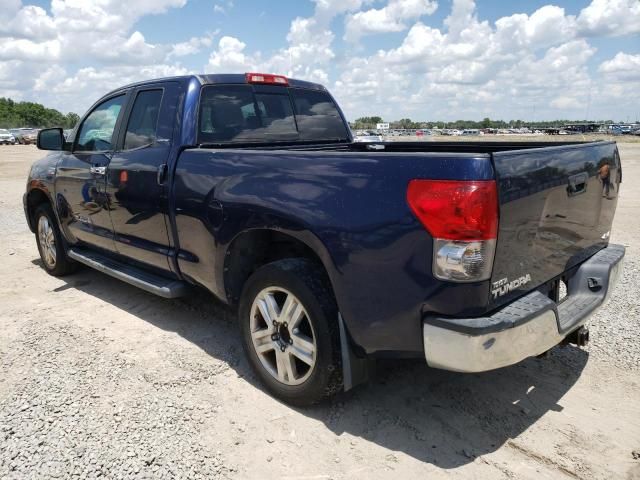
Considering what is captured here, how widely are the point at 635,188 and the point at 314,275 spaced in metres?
13.2

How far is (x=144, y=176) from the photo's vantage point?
12.9 ft

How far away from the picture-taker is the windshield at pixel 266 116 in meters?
3.93

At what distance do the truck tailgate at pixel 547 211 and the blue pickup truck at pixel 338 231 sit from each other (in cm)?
1

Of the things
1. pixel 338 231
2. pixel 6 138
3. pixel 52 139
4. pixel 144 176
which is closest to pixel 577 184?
pixel 338 231

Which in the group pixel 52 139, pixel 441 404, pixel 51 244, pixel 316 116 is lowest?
pixel 441 404

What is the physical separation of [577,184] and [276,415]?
7.04ft

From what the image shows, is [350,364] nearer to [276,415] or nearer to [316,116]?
[276,415]

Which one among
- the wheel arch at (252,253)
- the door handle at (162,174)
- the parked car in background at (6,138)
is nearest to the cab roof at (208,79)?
the door handle at (162,174)

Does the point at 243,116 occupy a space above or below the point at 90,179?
above

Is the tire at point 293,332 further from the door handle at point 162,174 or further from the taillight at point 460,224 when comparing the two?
the door handle at point 162,174

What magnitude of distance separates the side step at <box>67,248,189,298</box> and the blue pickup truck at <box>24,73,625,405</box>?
0.06 ft

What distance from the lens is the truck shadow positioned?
2.74m

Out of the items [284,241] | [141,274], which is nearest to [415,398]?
[284,241]

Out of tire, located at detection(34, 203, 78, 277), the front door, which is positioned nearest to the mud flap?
the front door
